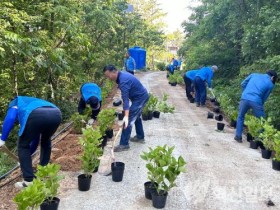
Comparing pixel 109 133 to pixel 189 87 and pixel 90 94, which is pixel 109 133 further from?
pixel 189 87

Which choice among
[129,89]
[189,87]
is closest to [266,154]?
[129,89]

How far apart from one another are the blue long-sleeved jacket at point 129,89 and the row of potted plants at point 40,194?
7.98 ft

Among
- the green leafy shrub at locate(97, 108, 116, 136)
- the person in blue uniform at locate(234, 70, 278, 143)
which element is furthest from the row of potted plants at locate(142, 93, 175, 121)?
the person in blue uniform at locate(234, 70, 278, 143)

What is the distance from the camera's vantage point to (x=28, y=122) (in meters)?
4.08

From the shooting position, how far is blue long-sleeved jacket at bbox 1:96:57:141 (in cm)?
Answer: 400

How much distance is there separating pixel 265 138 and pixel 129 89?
2857 millimetres

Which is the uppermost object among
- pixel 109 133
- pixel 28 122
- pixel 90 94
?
pixel 28 122

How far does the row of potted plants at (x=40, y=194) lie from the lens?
3055mm

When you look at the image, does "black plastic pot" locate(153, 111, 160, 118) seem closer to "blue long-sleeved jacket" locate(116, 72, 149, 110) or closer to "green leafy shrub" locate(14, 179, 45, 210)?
"blue long-sleeved jacket" locate(116, 72, 149, 110)

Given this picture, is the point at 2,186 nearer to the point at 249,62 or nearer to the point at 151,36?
the point at 249,62

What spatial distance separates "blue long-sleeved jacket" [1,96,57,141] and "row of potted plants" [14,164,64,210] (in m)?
0.75

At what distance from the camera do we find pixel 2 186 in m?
4.61

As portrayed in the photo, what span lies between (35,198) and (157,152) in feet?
5.41

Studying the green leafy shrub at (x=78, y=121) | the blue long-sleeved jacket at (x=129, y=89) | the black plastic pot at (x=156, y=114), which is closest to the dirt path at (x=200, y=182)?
the blue long-sleeved jacket at (x=129, y=89)
